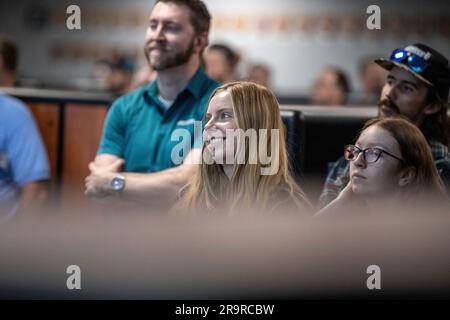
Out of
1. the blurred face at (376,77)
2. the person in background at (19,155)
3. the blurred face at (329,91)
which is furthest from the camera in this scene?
the blurred face at (329,91)

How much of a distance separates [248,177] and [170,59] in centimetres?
53

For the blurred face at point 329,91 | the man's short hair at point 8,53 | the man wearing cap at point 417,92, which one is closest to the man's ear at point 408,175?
the man wearing cap at point 417,92

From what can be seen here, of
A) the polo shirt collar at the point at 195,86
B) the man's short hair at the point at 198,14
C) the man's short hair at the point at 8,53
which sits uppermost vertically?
the man's short hair at the point at 8,53

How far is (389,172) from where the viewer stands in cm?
105

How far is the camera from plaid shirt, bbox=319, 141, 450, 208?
1.12m

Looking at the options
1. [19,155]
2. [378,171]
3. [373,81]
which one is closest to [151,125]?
[19,155]

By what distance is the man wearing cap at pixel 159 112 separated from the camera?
146cm

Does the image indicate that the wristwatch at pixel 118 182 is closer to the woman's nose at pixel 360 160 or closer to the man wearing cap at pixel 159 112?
the man wearing cap at pixel 159 112

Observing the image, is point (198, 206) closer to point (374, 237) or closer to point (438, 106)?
point (374, 237)

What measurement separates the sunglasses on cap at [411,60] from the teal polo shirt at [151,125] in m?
0.36

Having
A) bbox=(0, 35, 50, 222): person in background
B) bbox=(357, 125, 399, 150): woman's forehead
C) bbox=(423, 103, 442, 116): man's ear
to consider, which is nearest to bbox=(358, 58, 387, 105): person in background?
bbox=(423, 103, 442, 116): man's ear

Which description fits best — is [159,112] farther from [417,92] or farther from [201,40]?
[417,92]

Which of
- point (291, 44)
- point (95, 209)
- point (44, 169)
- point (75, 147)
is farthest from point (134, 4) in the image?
point (95, 209)
